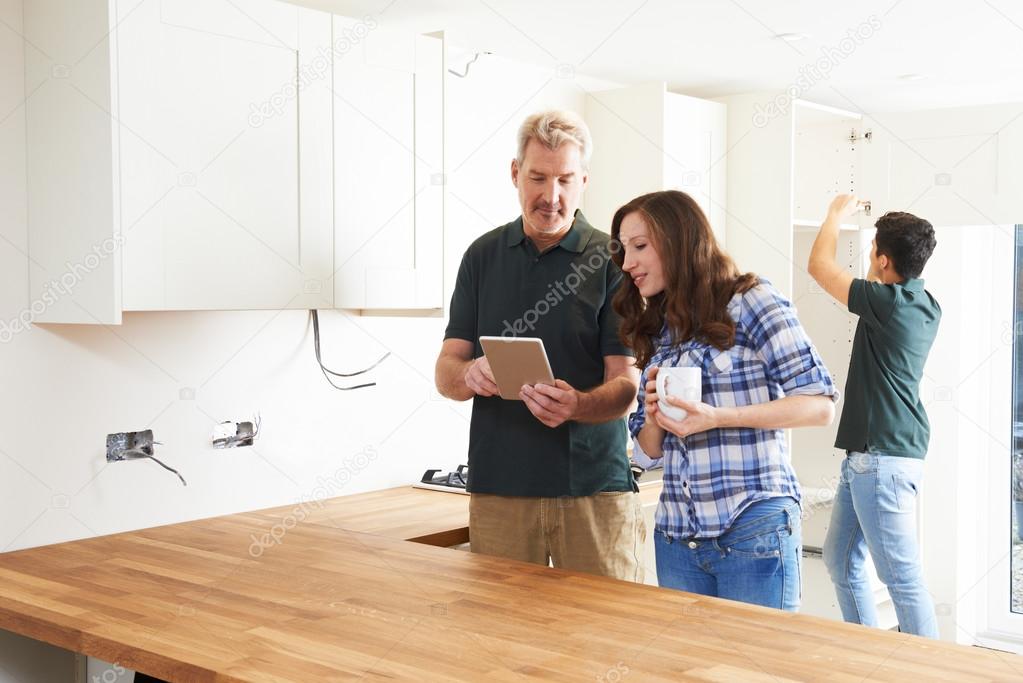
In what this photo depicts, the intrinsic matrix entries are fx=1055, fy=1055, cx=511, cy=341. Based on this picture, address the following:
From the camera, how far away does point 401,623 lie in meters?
1.64

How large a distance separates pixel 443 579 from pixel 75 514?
1.06 meters

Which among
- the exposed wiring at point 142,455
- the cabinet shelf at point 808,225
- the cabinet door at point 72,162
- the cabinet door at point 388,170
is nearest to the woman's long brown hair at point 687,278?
the cabinet door at point 388,170

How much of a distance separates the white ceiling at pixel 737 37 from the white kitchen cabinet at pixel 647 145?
101mm

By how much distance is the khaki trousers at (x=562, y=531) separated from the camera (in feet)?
7.74

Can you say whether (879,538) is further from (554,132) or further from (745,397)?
(554,132)

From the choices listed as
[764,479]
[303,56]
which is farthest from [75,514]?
[764,479]

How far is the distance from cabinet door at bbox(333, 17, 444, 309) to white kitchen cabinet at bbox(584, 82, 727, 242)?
1.11 metres

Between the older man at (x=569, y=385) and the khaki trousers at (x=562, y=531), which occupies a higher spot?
the older man at (x=569, y=385)

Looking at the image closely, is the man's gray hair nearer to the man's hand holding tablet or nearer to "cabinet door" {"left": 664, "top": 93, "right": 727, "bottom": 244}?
the man's hand holding tablet

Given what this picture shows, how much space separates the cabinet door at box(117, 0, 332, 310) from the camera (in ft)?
7.30

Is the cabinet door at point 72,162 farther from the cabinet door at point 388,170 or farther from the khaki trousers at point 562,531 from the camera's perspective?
the khaki trousers at point 562,531

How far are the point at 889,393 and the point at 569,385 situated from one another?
1.62 metres

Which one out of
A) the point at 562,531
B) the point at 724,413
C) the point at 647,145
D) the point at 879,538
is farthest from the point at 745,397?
the point at 647,145

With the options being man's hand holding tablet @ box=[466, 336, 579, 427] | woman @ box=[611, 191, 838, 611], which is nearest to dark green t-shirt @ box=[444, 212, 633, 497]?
man's hand holding tablet @ box=[466, 336, 579, 427]
